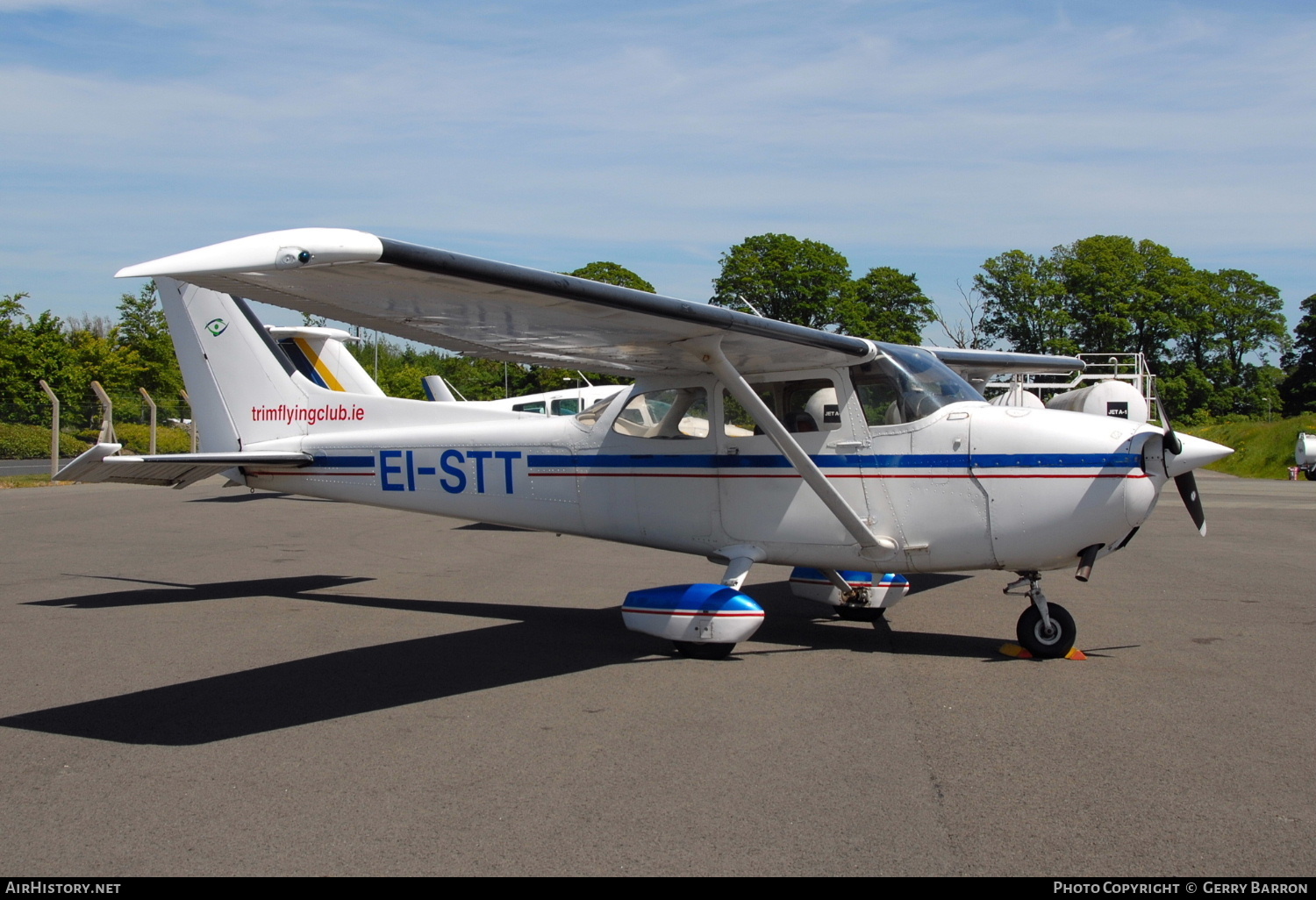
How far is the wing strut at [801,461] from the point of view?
21.9 feet

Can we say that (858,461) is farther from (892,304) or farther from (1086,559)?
(892,304)

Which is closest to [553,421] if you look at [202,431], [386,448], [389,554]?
[386,448]

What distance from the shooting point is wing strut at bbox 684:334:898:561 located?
667 centimetres

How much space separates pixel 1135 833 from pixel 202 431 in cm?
897

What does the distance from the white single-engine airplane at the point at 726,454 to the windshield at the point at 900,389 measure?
0.5 inches

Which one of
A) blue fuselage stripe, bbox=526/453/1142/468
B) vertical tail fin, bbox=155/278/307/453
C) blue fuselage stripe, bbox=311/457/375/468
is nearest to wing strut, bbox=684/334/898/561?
blue fuselage stripe, bbox=526/453/1142/468

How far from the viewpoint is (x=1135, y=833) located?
140 inches

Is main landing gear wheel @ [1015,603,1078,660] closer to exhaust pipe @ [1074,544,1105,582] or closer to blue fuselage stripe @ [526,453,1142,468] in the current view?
exhaust pipe @ [1074,544,1105,582]

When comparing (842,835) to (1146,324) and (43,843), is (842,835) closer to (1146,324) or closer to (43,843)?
(43,843)

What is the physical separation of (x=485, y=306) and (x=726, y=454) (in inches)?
96.2

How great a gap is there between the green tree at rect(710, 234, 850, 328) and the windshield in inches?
2081

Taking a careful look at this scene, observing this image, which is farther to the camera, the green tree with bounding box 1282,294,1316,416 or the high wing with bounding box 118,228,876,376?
the green tree with bounding box 1282,294,1316,416

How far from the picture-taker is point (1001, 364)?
11.5 m

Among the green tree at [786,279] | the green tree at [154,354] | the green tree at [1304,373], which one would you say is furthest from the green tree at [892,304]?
the green tree at [154,354]
